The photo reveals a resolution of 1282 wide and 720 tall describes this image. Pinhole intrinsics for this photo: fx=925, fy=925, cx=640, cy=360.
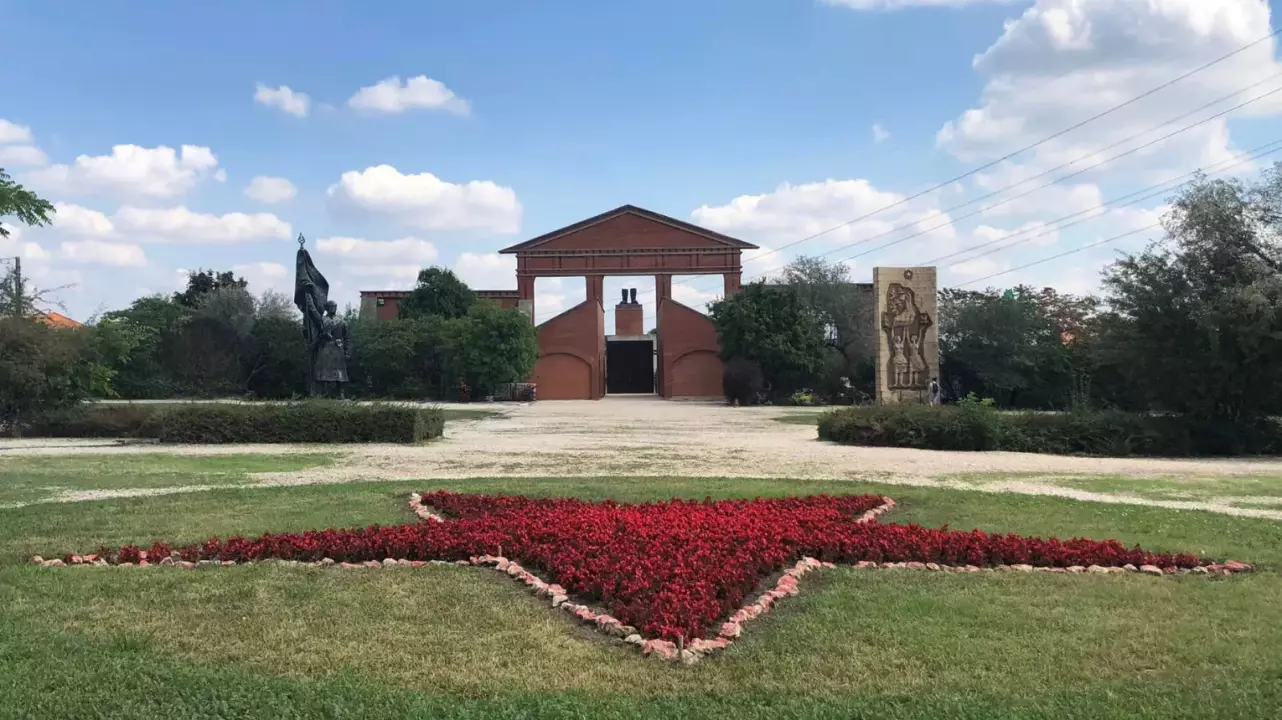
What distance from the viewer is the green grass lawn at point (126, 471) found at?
11.8 meters

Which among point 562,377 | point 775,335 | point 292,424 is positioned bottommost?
point 292,424

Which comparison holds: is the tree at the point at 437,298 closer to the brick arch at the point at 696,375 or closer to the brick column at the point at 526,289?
the brick column at the point at 526,289

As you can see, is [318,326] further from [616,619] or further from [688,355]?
[688,355]

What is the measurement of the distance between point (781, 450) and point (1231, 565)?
441 inches

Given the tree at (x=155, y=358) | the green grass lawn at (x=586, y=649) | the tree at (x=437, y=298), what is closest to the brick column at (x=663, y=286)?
the tree at (x=437, y=298)

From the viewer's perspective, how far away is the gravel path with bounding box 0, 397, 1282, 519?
13.4m

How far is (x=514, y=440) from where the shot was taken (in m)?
20.6

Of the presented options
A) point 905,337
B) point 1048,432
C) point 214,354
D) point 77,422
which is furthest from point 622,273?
point 1048,432

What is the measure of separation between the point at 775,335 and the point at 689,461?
1028 inches

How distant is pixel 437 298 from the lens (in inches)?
2055

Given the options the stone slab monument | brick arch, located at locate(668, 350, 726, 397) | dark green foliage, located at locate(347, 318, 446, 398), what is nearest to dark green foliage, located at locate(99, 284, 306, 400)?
dark green foliage, located at locate(347, 318, 446, 398)

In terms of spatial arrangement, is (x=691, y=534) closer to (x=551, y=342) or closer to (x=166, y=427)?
(x=166, y=427)

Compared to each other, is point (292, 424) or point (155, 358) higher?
point (155, 358)

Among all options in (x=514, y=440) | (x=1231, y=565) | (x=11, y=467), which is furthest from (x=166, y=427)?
(x=1231, y=565)
